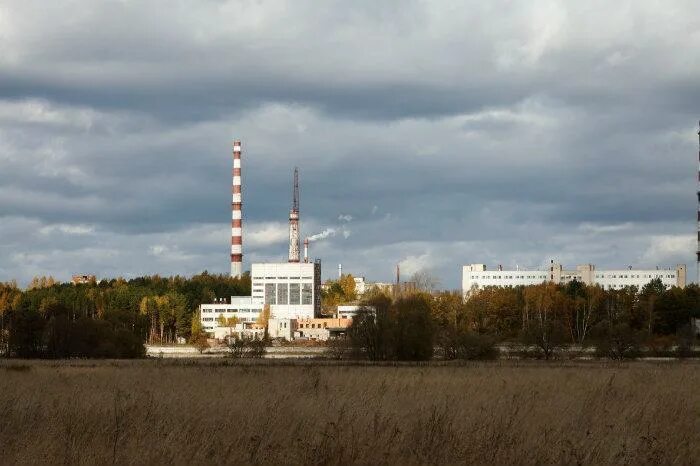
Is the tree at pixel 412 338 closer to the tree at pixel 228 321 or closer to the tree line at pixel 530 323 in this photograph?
the tree line at pixel 530 323

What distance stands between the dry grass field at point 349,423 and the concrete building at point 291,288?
14615 centimetres

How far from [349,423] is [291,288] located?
161616mm

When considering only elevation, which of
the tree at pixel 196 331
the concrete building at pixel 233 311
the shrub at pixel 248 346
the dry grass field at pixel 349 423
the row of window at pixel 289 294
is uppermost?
the row of window at pixel 289 294

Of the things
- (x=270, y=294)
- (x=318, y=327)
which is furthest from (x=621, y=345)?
(x=270, y=294)

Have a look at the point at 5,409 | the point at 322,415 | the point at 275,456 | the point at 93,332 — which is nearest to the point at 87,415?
the point at 5,409

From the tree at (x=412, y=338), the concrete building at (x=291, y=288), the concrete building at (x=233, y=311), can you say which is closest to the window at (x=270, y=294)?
the concrete building at (x=291, y=288)

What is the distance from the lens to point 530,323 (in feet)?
302

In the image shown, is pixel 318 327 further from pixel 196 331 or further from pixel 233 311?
pixel 196 331

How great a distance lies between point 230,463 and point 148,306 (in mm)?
155475

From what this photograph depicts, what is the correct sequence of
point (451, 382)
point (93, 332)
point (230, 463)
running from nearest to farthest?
point (230, 463) < point (451, 382) < point (93, 332)

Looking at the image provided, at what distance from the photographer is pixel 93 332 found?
85.9 m

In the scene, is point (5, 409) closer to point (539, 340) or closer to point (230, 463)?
point (230, 463)

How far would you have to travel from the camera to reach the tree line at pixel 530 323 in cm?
7800

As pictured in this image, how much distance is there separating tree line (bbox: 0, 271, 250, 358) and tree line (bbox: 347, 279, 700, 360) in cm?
2120
